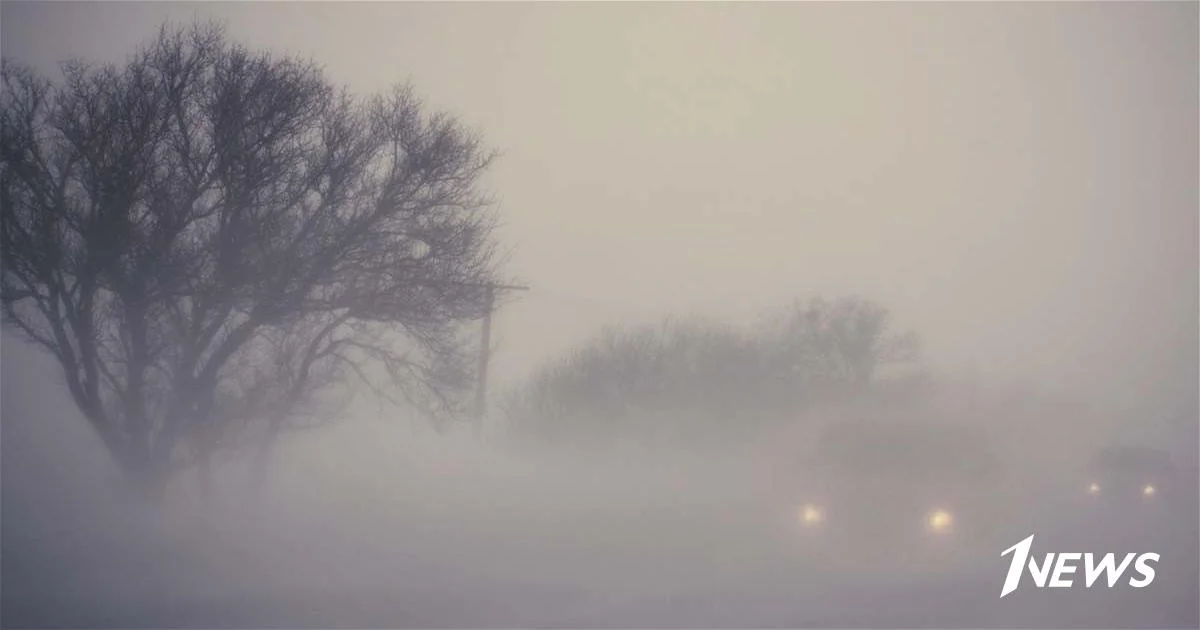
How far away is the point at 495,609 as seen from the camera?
31.0ft

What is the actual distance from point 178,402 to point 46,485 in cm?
276

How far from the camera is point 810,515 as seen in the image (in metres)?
15.1

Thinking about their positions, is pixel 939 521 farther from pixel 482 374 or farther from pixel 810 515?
pixel 482 374

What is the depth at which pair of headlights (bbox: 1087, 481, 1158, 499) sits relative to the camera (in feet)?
52.3

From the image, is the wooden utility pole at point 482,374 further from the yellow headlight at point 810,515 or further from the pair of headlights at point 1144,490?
the pair of headlights at point 1144,490

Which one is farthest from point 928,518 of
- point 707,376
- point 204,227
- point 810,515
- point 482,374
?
point 204,227

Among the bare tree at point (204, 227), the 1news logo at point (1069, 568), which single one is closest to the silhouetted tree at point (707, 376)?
the 1news logo at point (1069, 568)

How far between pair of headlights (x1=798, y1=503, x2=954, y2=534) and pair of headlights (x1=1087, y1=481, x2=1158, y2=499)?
3344mm

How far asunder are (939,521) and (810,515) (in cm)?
211

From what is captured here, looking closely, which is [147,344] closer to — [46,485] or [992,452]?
[46,485]

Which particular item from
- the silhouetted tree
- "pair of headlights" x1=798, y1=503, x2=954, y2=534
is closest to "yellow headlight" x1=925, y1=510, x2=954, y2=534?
"pair of headlights" x1=798, y1=503, x2=954, y2=534

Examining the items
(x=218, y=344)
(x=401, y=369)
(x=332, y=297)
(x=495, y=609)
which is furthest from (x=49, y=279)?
(x=495, y=609)

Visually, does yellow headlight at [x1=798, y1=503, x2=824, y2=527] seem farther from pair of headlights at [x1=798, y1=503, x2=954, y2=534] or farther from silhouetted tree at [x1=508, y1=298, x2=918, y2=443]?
silhouetted tree at [x1=508, y1=298, x2=918, y2=443]

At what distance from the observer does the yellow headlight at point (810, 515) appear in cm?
1491
